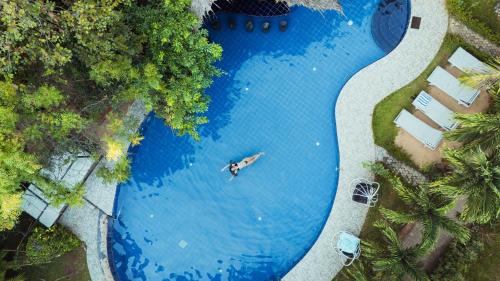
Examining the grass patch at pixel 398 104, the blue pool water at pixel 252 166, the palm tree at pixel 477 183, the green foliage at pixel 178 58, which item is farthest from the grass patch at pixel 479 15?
the green foliage at pixel 178 58

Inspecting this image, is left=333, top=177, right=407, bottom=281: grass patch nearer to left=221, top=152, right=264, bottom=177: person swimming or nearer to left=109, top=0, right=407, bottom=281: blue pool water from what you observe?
left=109, top=0, right=407, bottom=281: blue pool water

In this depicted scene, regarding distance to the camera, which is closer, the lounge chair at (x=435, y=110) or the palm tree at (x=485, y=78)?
the palm tree at (x=485, y=78)

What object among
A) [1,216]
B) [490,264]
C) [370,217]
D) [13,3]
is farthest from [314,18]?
[1,216]

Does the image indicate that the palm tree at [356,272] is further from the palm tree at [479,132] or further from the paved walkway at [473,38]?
the paved walkway at [473,38]

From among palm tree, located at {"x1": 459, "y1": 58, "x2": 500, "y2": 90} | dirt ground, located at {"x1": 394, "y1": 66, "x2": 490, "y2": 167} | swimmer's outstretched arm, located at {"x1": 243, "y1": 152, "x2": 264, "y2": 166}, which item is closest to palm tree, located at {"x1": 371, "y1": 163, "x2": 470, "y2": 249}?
dirt ground, located at {"x1": 394, "y1": 66, "x2": 490, "y2": 167}

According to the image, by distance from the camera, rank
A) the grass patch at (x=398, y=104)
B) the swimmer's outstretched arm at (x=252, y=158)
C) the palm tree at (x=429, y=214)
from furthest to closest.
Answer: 1. the swimmer's outstretched arm at (x=252, y=158)
2. the grass patch at (x=398, y=104)
3. the palm tree at (x=429, y=214)

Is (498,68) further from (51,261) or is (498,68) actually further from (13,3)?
(51,261)
